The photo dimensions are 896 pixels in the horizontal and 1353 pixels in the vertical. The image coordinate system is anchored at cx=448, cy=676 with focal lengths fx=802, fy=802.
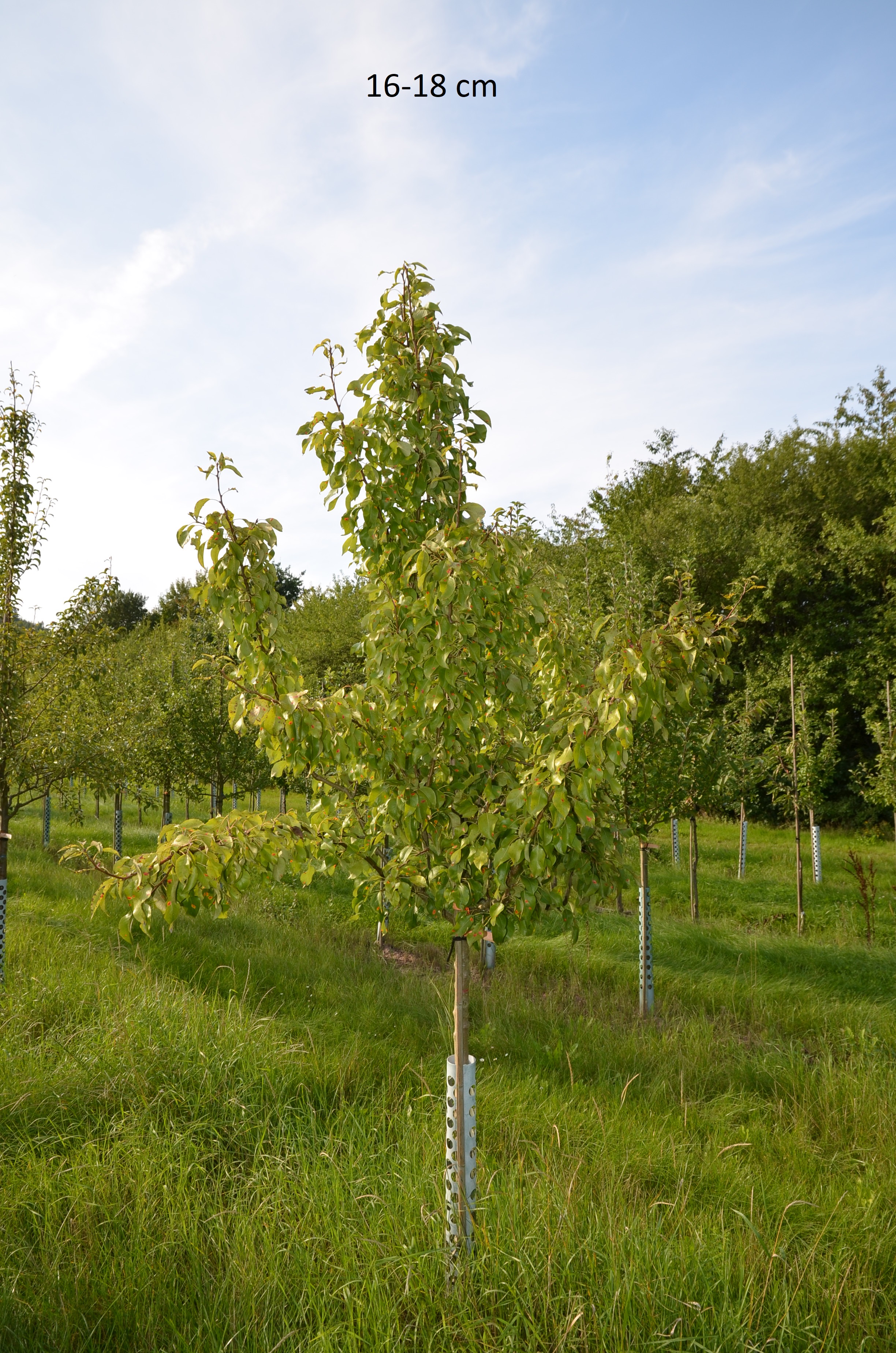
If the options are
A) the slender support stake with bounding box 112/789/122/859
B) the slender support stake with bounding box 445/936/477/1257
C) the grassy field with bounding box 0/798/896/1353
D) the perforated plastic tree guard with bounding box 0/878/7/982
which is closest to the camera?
the grassy field with bounding box 0/798/896/1353

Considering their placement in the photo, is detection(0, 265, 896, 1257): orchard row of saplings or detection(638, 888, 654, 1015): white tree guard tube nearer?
detection(0, 265, 896, 1257): orchard row of saplings

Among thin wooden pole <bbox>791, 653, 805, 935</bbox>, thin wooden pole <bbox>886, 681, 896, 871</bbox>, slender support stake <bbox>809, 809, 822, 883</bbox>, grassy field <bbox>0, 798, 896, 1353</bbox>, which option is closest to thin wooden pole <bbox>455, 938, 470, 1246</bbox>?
A: grassy field <bbox>0, 798, 896, 1353</bbox>

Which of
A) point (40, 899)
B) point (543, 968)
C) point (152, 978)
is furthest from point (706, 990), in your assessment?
point (40, 899)

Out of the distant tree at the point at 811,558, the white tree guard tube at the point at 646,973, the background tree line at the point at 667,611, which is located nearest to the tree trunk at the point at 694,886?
the background tree line at the point at 667,611

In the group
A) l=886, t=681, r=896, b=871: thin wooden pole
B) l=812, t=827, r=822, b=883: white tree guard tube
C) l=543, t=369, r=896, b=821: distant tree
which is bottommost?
l=812, t=827, r=822, b=883: white tree guard tube

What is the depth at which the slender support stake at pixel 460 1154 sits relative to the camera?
129 inches

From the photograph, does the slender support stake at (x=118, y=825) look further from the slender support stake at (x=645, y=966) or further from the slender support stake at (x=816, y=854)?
the slender support stake at (x=816, y=854)

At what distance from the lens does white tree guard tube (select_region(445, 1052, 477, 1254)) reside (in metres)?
3.27

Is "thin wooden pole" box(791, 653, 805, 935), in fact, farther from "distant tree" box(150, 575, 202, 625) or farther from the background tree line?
"distant tree" box(150, 575, 202, 625)

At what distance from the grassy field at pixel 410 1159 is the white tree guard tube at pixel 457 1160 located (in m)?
0.09

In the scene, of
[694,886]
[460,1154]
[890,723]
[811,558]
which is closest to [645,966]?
[460,1154]

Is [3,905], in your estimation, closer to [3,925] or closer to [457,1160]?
[3,925]

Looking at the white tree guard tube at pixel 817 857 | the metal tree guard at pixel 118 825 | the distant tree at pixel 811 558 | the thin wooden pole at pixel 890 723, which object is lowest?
the white tree guard tube at pixel 817 857

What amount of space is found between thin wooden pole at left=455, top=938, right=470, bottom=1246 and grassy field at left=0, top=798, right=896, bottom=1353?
0.43ft
